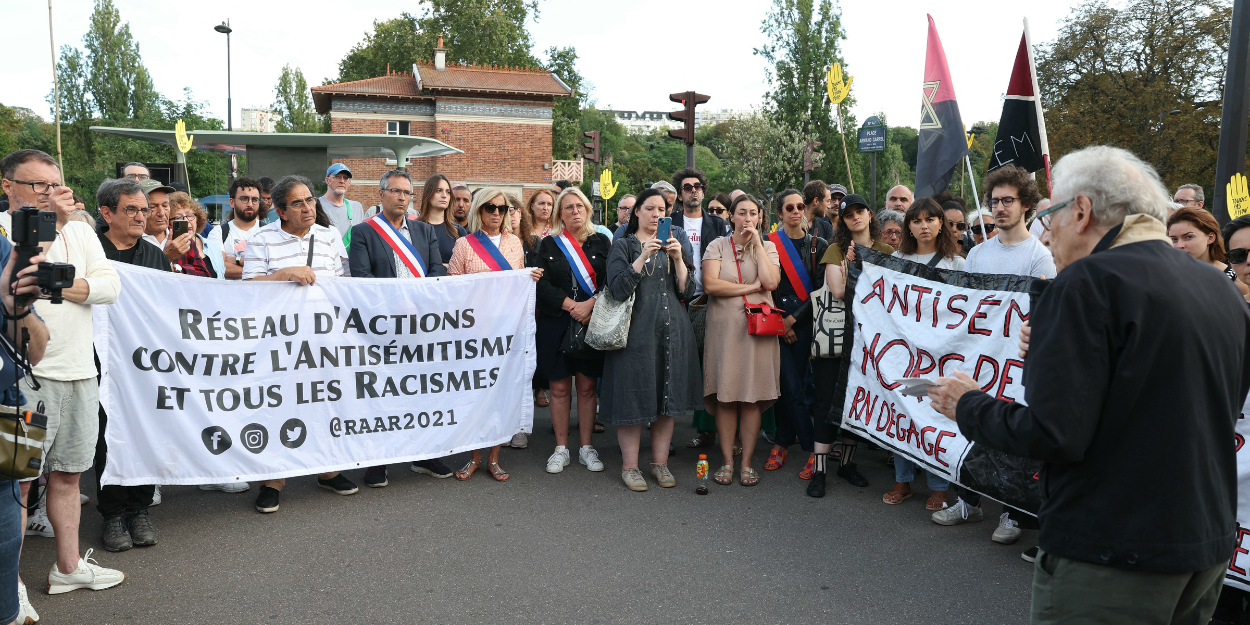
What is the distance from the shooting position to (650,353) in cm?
546

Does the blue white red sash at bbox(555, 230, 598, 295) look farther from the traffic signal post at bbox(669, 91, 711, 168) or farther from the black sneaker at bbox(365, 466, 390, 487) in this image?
the traffic signal post at bbox(669, 91, 711, 168)

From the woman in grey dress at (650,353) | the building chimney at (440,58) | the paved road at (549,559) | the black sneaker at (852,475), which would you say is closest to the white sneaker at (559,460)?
the paved road at (549,559)

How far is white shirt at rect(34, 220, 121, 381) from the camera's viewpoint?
3.50 meters

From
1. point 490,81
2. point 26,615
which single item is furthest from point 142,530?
point 490,81

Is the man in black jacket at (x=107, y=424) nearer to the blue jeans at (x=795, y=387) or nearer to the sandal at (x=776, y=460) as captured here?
the sandal at (x=776, y=460)

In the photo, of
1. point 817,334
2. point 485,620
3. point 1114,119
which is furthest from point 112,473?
point 1114,119

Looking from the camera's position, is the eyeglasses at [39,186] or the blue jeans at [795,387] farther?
the blue jeans at [795,387]

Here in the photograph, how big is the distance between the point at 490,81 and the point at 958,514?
126ft

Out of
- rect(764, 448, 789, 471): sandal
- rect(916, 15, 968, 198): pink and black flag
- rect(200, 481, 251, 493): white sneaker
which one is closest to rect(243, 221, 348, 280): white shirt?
rect(200, 481, 251, 493): white sneaker

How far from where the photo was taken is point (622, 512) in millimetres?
4945

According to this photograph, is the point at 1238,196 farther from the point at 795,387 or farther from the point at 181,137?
the point at 181,137

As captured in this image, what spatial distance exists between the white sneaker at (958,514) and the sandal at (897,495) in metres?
0.33

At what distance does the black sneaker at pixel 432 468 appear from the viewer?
566cm

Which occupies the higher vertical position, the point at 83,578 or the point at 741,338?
the point at 741,338
